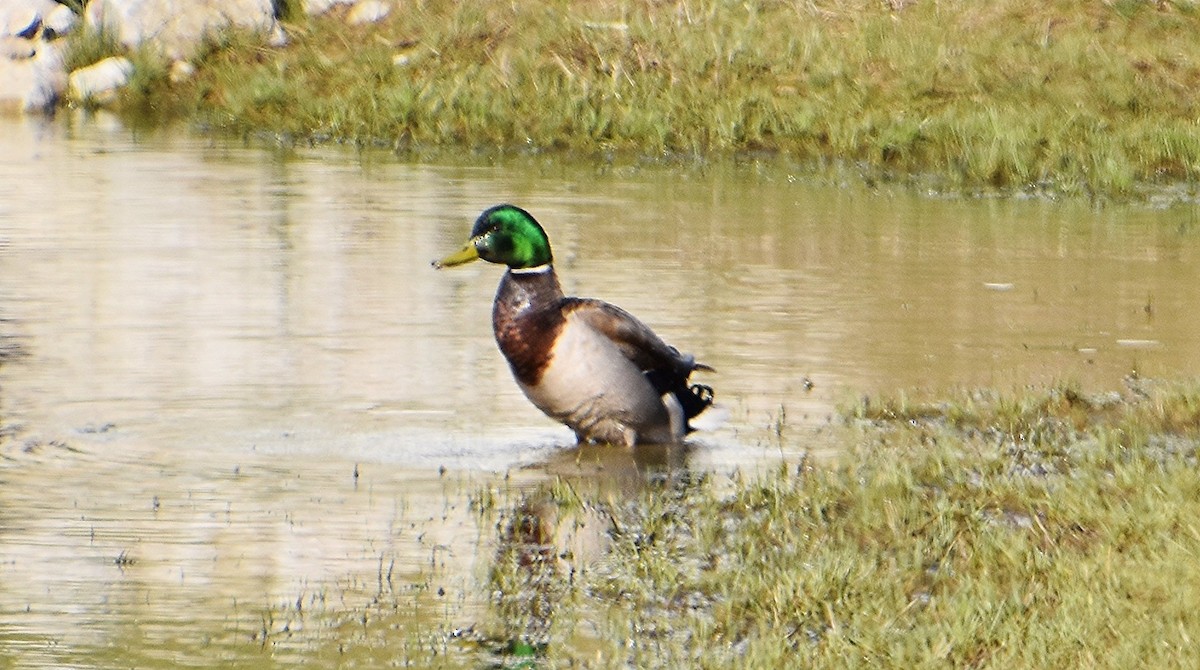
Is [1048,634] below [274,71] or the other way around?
below

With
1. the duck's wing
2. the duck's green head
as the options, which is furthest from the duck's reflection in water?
the duck's green head

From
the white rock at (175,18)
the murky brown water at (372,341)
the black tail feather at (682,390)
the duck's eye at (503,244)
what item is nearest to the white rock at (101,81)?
the white rock at (175,18)

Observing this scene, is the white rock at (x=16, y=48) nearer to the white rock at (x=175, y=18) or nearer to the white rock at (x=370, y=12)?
the white rock at (x=175, y=18)

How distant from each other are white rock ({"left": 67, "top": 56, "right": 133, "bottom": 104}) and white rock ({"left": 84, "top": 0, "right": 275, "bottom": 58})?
305 mm

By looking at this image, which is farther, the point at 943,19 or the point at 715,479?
the point at 943,19

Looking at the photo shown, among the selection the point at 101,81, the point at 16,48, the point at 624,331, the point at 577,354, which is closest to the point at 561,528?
the point at 577,354

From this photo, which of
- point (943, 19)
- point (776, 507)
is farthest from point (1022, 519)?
point (943, 19)

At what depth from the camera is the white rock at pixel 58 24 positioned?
21016mm

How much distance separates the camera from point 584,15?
1875cm

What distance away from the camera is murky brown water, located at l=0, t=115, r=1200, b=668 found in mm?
6188

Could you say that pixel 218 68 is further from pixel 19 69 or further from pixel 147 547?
pixel 147 547

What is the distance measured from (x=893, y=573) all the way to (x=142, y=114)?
14904 millimetres

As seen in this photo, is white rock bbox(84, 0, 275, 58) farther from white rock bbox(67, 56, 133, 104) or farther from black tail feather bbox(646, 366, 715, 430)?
black tail feather bbox(646, 366, 715, 430)

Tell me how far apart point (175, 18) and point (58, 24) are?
1.28m
